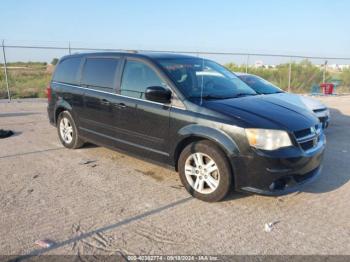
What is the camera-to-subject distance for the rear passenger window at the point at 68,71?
242 inches

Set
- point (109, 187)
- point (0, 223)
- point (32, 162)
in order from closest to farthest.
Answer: point (0, 223), point (109, 187), point (32, 162)

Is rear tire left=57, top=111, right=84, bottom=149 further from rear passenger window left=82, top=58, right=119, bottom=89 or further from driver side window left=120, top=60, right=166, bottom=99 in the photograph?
driver side window left=120, top=60, right=166, bottom=99

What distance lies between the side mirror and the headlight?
1.18m

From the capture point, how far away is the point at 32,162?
564 centimetres

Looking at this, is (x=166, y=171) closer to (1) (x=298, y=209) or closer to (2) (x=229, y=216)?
(2) (x=229, y=216)

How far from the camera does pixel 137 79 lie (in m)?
4.90

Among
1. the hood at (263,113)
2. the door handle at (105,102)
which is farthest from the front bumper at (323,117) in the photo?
the door handle at (105,102)

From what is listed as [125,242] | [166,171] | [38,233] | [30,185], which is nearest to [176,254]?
[125,242]

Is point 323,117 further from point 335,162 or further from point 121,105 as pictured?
point 121,105

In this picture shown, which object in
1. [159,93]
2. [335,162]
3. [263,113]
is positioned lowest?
[335,162]

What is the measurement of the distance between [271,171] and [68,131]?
13.6 ft

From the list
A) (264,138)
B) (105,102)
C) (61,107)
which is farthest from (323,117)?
(61,107)

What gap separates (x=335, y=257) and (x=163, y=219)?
Answer: 1.72m

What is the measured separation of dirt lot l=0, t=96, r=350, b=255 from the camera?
3.18m
